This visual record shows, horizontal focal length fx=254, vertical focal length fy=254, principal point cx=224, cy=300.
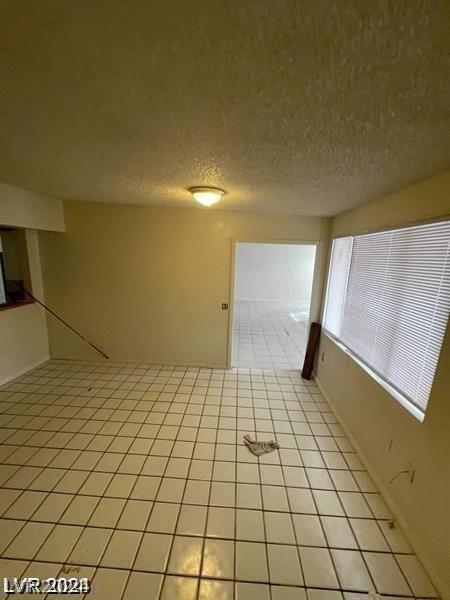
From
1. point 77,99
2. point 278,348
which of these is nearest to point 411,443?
point 77,99

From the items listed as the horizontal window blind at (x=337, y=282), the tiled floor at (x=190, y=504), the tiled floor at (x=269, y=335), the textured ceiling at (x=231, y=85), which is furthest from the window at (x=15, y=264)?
the horizontal window blind at (x=337, y=282)

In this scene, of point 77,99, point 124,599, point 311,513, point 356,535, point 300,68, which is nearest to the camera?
point 300,68

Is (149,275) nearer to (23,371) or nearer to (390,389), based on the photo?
(23,371)

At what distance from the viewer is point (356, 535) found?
60.8 inches

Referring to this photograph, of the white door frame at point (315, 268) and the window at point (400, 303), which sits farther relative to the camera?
the white door frame at point (315, 268)

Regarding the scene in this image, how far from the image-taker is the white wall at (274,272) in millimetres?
8703

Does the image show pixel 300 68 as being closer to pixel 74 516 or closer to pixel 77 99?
pixel 77 99

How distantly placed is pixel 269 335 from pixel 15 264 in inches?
175

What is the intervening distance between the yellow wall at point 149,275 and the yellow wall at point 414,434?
164 centimetres

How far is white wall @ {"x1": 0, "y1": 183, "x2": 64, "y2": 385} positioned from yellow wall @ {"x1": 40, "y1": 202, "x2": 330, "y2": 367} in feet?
0.37

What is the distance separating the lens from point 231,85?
33.7 inches

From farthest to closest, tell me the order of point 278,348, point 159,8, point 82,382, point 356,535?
1. point 278,348
2. point 82,382
3. point 356,535
4. point 159,8

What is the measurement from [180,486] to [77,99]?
89.5 inches

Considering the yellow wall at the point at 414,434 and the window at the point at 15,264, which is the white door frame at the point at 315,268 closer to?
the yellow wall at the point at 414,434
